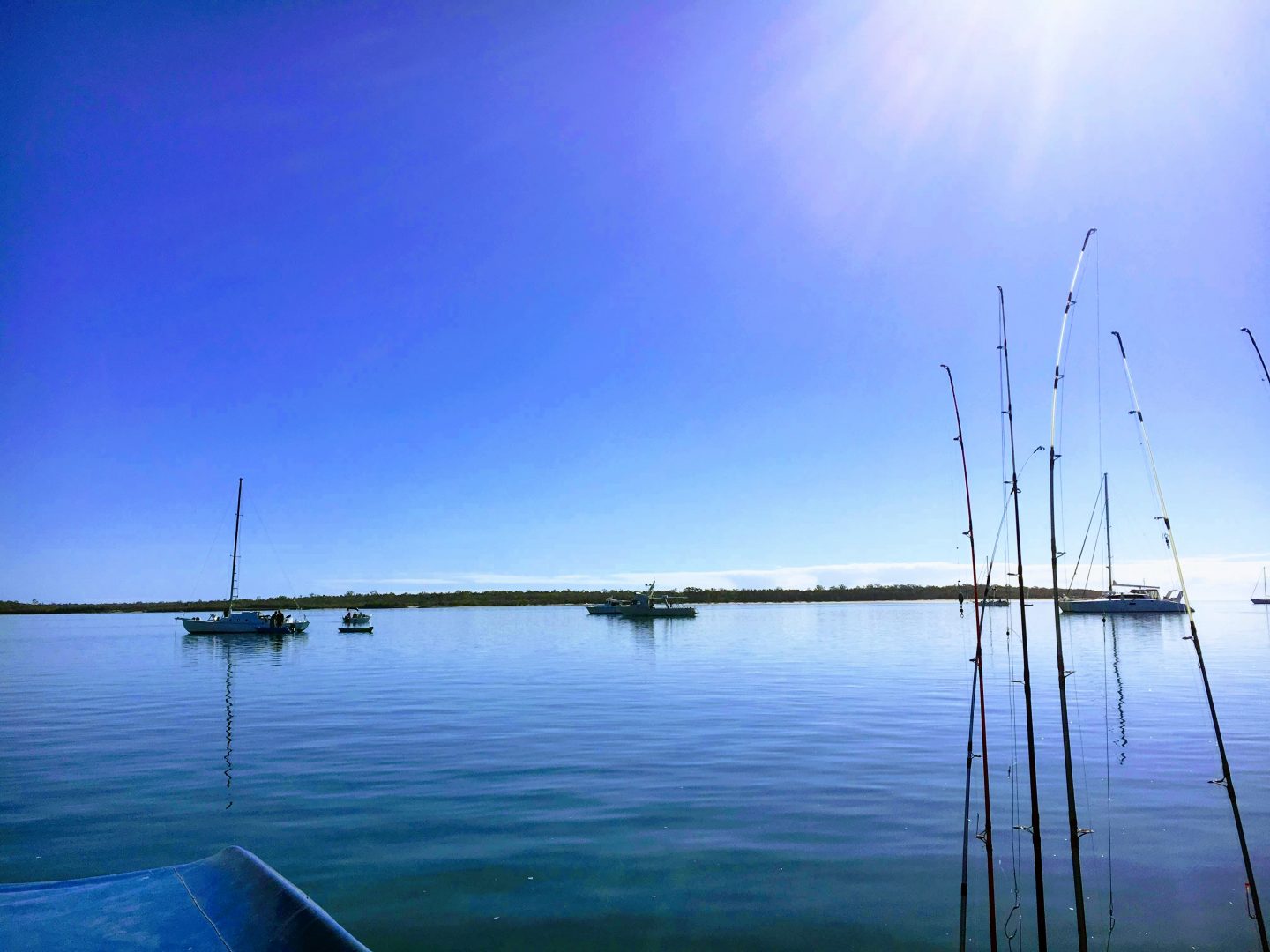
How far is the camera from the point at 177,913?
6641 mm

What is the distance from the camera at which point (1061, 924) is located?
880 centimetres

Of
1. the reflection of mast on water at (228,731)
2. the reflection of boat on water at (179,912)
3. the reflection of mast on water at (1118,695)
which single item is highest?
the reflection of boat on water at (179,912)

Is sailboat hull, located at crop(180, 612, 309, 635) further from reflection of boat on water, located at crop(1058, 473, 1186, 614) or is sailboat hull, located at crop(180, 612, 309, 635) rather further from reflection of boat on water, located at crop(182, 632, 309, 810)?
reflection of boat on water, located at crop(1058, 473, 1186, 614)

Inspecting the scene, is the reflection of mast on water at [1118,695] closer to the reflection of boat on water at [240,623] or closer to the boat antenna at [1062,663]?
the boat antenna at [1062,663]

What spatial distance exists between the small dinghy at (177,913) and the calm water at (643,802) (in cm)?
219

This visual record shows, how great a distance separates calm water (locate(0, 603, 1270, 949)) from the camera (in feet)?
30.0

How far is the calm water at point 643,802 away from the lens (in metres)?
9.16

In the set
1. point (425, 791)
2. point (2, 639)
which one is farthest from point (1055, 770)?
point (2, 639)

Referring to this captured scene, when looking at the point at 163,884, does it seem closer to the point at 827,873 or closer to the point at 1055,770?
the point at 827,873

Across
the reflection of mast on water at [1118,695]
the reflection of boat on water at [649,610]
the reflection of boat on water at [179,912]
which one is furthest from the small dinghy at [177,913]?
the reflection of boat on water at [649,610]

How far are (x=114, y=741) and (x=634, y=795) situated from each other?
14.7 m

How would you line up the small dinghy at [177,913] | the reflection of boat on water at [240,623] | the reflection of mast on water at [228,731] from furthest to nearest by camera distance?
the reflection of boat on water at [240,623] → the reflection of mast on water at [228,731] → the small dinghy at [177,913]

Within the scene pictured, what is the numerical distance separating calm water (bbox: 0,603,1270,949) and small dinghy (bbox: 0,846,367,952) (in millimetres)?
Result: 2189

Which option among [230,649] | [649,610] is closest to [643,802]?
[230,649]
